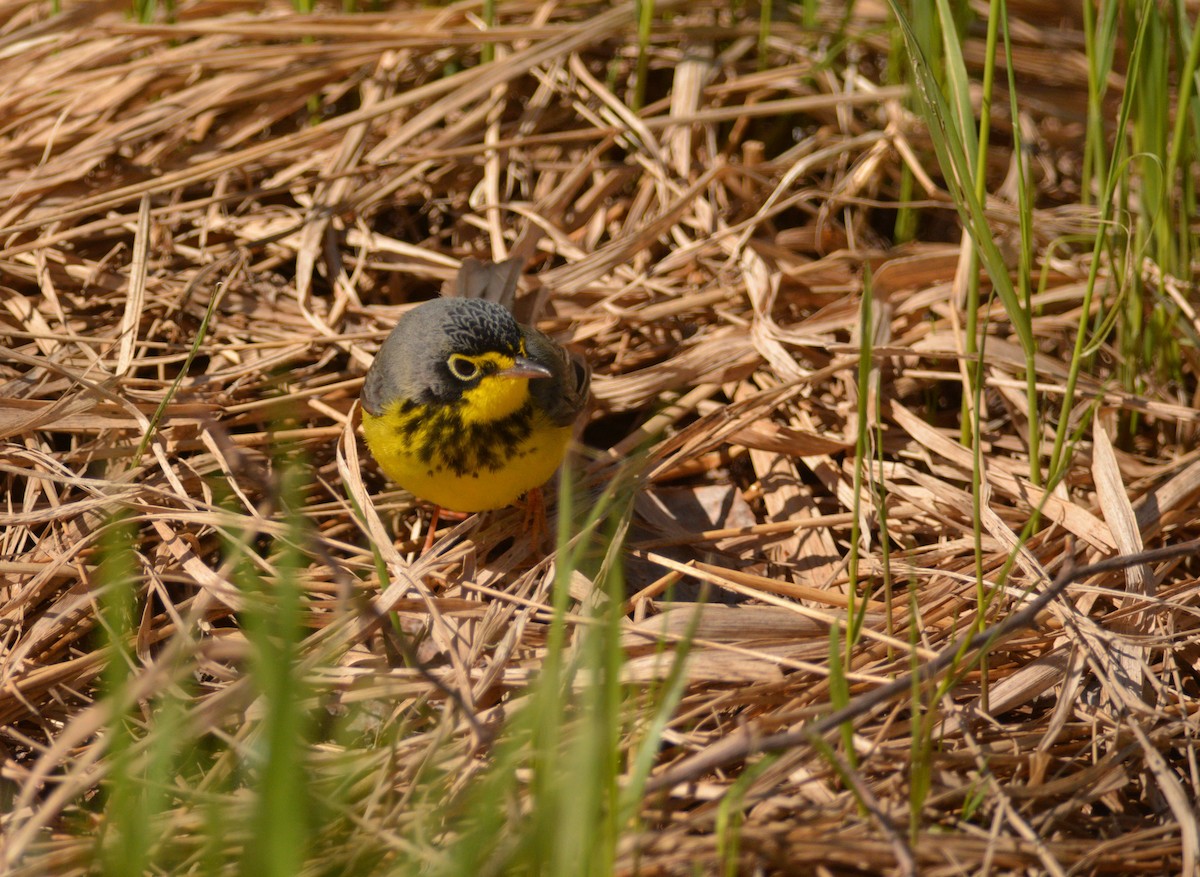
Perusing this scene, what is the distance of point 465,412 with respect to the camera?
13.3ft

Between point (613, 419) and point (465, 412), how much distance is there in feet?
4.18

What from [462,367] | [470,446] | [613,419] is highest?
[462,367]

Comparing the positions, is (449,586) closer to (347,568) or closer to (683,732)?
(347,568)

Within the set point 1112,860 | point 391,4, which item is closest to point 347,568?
point 1112,860

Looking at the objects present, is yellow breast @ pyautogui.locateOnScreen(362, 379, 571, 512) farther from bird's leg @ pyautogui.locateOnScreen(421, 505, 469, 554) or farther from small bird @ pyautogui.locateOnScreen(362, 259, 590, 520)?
bird's leg @ pyautogui.locateOnScreen(421, 505, 469, 554)

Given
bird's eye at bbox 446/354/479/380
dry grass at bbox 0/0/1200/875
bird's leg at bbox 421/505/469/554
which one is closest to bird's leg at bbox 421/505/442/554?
bird's leg at bbox 421/505/469/554

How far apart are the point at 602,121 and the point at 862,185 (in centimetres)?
144

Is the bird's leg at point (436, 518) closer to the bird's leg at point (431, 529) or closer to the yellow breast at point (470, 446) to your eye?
the bird's leg at point (431, 529)

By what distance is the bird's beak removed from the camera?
3.95 meters

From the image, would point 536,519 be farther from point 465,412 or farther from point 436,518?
point 465,412

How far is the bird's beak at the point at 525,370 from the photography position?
13.0 feet

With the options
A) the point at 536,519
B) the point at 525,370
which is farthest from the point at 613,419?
the point at 525,370

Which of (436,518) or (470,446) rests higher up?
(470,446)

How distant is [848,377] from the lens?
192 inches
